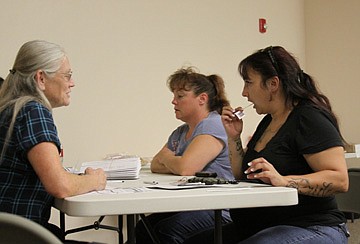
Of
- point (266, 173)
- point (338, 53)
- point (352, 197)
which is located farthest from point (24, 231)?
point (338, 53)

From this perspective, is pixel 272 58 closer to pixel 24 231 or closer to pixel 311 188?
pixel 311 188

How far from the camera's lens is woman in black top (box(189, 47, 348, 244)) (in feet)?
5.36

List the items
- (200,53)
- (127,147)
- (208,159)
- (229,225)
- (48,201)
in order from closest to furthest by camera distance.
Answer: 1. (48,201)
2. (229,225)
3. (208,159)
4. (127,147)
5. (200,53)

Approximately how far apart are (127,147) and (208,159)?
64.7 inches

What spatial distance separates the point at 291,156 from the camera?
1796 millimetres

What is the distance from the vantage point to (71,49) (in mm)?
3492

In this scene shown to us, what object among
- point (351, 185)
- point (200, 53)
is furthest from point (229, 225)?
point (200, 53)

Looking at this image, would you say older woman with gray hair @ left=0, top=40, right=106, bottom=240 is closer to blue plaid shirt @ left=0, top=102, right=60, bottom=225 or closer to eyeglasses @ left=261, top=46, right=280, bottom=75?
blue plaid shirt @ left=0, top=102, right=60, bottom=225

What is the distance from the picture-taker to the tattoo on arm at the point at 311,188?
5.42ft

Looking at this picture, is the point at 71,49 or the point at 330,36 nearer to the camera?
the point at 71,49

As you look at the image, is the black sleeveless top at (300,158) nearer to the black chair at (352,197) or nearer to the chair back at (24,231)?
the black chair at (352,197)

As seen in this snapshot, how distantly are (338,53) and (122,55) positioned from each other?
234 centimetres

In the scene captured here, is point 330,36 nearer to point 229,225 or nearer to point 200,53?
point 200,53

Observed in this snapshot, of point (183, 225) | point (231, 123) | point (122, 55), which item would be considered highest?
point (122, 55)
